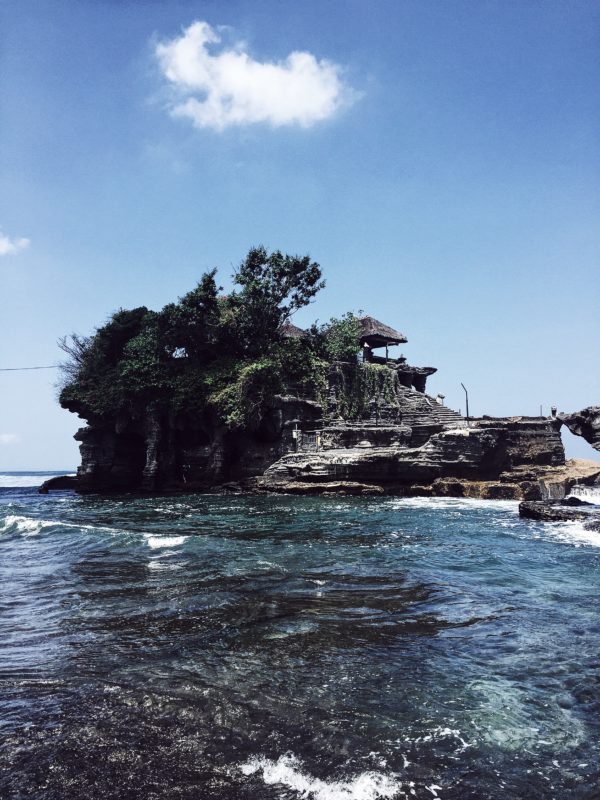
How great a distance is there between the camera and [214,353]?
3456cm

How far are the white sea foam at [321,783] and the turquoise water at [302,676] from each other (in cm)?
1

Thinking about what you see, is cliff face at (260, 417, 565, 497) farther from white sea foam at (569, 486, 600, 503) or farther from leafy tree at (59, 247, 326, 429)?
leafy tree at (59, 247, 326, 429)

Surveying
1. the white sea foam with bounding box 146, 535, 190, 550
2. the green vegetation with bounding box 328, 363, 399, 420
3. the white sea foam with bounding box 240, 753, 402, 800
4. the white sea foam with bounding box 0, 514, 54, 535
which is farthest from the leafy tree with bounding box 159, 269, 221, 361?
the white sea foam with bounding box 240, 753, 402, 800

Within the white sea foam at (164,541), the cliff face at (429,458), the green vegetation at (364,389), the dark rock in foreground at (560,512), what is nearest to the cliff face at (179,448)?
the green vegetation at (364,389)

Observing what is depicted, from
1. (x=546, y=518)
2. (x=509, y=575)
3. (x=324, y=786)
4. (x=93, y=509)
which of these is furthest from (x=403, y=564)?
(x=93, y=509)

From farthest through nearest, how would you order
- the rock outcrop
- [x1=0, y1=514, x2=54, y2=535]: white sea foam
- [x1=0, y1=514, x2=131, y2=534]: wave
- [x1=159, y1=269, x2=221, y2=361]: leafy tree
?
[x1=159, y1=269, x2=221, y2=361]: leafy tree
the rock outcrop
[x1=0, y1=514, x2=54, y2=535]: white sea foam
[x1=0, y1=514, x2=131, y2=534]: wave

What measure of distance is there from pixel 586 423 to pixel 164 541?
25.1 meters

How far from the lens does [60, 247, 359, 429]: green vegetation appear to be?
102 ft

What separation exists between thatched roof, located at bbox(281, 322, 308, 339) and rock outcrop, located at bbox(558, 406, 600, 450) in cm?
1753

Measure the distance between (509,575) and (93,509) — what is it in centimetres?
1926

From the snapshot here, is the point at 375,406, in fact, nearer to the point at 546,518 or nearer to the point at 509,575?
the point at 546,518

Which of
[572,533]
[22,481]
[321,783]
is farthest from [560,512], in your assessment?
[22,481]

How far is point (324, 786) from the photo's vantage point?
314 centimetres

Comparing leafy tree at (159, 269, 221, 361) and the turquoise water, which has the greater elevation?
leafy tree at (159, 269, 221, 361)
